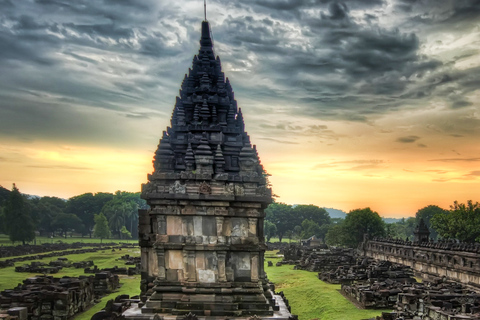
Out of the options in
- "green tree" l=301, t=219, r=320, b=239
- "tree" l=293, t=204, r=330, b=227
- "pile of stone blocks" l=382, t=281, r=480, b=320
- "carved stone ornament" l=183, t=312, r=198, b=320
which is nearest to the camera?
"carved stone ornament" l=183, t=312, r=198, b=320

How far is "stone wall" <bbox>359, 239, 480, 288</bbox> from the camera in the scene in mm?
30734

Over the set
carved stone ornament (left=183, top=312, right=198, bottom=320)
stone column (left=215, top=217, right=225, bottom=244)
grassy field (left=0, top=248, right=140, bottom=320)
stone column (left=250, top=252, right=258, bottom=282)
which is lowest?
grassy field (left=0, top=248, right=140, bottom=320)

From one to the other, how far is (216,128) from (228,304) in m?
5.31

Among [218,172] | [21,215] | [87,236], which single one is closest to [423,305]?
[218,172]

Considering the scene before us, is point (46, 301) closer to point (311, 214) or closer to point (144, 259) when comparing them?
point (144, 259)

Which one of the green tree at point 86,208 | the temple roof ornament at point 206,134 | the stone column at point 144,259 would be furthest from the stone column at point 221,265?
the green tree at point 86,208

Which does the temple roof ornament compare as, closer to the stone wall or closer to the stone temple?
the stone temple

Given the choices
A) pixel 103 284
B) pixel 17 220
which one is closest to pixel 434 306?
pixel 103 284

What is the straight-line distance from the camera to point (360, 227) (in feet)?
238

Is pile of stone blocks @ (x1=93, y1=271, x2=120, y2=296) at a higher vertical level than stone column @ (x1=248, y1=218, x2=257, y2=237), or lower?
lower

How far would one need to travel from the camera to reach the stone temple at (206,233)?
13.0m

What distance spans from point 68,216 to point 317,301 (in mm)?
84047

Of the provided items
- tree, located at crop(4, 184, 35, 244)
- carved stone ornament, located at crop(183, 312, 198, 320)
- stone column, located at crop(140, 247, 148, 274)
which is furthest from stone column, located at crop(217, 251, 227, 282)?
tree, located at crop(4, 184, 35, 244)

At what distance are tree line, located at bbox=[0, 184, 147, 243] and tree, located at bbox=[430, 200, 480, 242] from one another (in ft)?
191
